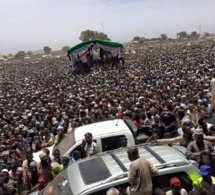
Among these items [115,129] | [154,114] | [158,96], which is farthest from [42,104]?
[115,129]

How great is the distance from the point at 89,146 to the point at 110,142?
19.2 inches

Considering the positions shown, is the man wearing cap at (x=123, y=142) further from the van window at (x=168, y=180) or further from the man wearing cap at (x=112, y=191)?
the man wearing cap at (x=112, y=191)

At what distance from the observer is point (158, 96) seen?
44.4ft

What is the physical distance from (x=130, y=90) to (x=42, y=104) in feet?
14.0

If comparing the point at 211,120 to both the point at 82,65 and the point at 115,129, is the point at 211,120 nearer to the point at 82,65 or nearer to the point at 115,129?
the point at 115,129

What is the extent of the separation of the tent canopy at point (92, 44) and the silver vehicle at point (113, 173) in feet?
75.9

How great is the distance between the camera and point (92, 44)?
2720 cm

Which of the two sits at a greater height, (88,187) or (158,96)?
(88,187)

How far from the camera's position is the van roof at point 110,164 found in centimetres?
371

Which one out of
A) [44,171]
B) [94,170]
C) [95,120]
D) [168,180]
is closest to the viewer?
[168,180]

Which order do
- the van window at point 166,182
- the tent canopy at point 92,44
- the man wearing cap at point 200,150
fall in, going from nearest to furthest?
the van window at point 166,182, the man wearing cap at point 200,150, the tent canopy at point 92,44

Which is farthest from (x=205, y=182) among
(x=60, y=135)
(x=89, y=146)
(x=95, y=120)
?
(x=95, y=120)

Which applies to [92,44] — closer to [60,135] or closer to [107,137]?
[60,135]

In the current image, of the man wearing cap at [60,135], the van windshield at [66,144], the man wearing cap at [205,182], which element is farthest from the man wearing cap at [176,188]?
the man wearing cap at [60,135]
